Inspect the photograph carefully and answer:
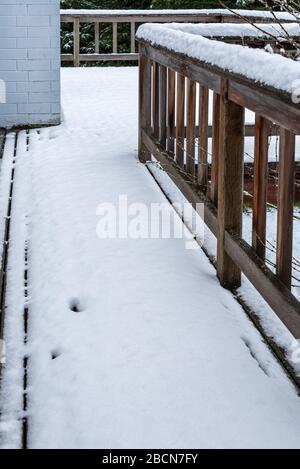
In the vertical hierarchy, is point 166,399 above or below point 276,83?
below

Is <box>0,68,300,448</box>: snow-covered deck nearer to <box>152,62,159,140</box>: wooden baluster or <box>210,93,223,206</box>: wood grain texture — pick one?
<box>210,93,223,206</box>: wood grain texture

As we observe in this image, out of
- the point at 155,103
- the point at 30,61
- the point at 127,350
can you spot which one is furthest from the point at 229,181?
the point at 30,61

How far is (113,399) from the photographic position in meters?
2.76

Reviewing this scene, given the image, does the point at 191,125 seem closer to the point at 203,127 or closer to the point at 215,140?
the point at 203,127

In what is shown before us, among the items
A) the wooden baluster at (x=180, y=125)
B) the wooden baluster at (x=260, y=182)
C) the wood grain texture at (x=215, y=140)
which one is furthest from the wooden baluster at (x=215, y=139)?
the wooden baluster at (x=180, y=125)

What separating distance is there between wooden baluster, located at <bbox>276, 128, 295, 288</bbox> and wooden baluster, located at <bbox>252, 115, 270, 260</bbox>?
0.31 metres

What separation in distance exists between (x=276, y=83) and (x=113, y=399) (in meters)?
1.13

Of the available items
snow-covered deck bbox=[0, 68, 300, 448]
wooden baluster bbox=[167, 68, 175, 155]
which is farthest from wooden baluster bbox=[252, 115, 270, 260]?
wooden baluster bbox=[167, 68, 175, 155]

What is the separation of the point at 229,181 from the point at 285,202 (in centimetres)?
86

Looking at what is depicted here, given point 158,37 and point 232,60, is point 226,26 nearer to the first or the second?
point 158,37

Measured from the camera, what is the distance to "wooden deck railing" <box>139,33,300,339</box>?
2855 mm

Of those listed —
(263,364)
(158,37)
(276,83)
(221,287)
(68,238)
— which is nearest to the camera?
(276,83)
